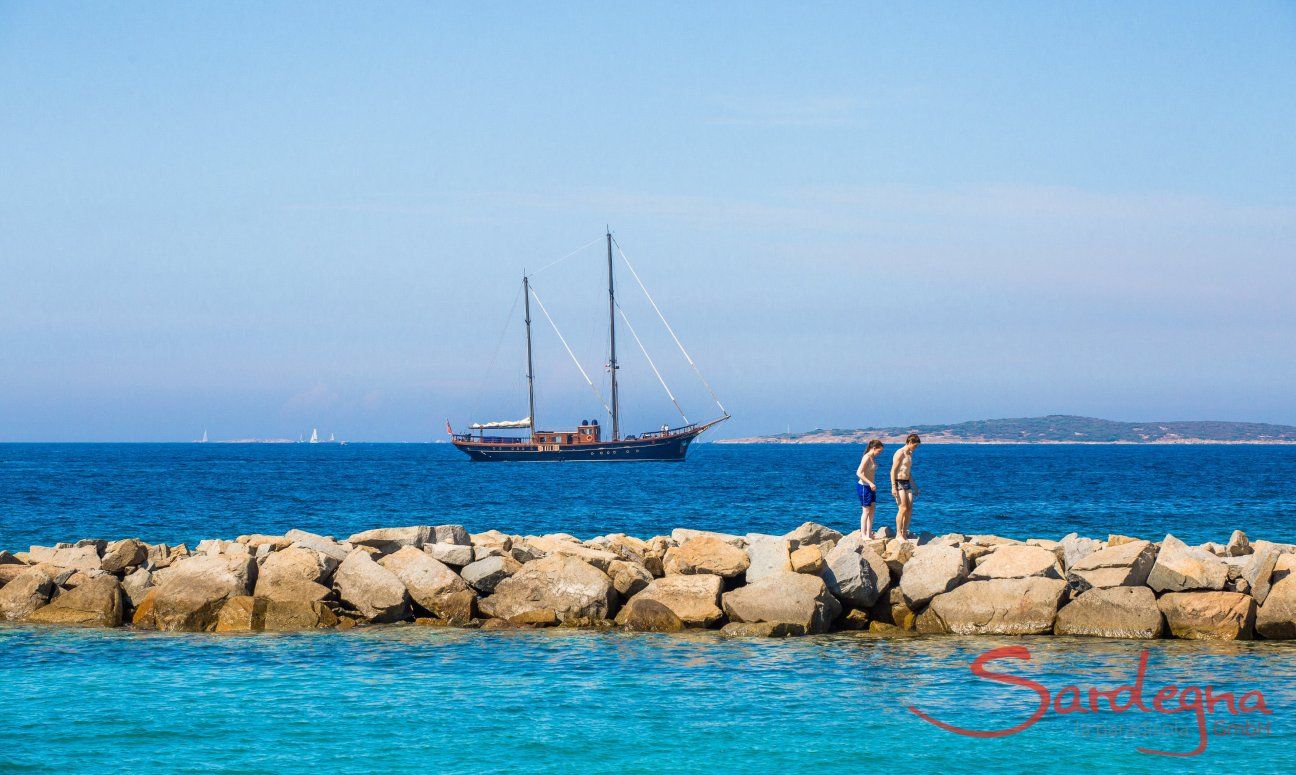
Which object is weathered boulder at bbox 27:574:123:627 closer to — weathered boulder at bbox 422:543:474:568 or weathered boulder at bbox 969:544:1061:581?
weathered boulder at bbox 422:543:474:568

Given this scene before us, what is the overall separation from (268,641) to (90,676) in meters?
2.37

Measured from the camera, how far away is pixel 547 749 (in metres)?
10.8

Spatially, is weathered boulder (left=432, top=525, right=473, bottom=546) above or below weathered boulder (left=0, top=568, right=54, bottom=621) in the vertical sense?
above

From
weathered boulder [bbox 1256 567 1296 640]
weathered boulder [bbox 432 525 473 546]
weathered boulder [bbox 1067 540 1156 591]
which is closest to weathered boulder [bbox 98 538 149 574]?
weathered boulder [bbox 432 525 473 546]

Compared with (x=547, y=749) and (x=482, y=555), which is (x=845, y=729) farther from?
(x=482, y=555)

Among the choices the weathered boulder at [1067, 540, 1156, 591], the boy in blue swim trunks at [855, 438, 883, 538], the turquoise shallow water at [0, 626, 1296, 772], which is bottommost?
the turquoise shallow water at [0, 626, 1296, 772]

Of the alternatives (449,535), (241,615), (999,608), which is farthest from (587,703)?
(449,535)

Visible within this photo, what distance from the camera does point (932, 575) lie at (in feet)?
52.8

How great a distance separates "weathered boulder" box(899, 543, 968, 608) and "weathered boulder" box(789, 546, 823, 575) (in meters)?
1.14

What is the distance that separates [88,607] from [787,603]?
32.1 feet

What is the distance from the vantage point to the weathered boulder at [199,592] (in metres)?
16.4

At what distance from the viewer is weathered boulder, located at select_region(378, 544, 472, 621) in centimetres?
1684

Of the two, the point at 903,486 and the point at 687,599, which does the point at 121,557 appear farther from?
the point at 903,486

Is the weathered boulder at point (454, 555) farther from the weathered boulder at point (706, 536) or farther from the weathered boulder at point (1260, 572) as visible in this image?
the weathered boulder at point (1260, 572)
